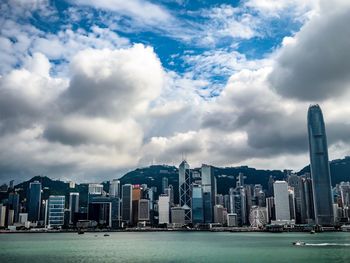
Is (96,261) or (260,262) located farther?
(96,261)

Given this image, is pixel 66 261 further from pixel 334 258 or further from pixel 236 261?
pixel 334 258

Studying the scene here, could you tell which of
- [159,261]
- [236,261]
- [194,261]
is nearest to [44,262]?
[159,261]

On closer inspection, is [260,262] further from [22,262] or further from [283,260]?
[22,262]

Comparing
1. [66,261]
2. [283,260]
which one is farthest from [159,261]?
[283,260]

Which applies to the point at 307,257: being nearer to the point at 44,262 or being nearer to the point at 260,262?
the point at 260,262

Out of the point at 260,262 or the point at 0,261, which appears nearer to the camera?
the point at 260,262

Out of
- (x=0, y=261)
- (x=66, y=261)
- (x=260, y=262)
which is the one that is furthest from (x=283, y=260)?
(x=0, y=261)

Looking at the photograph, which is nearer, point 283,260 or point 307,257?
point 283,260
